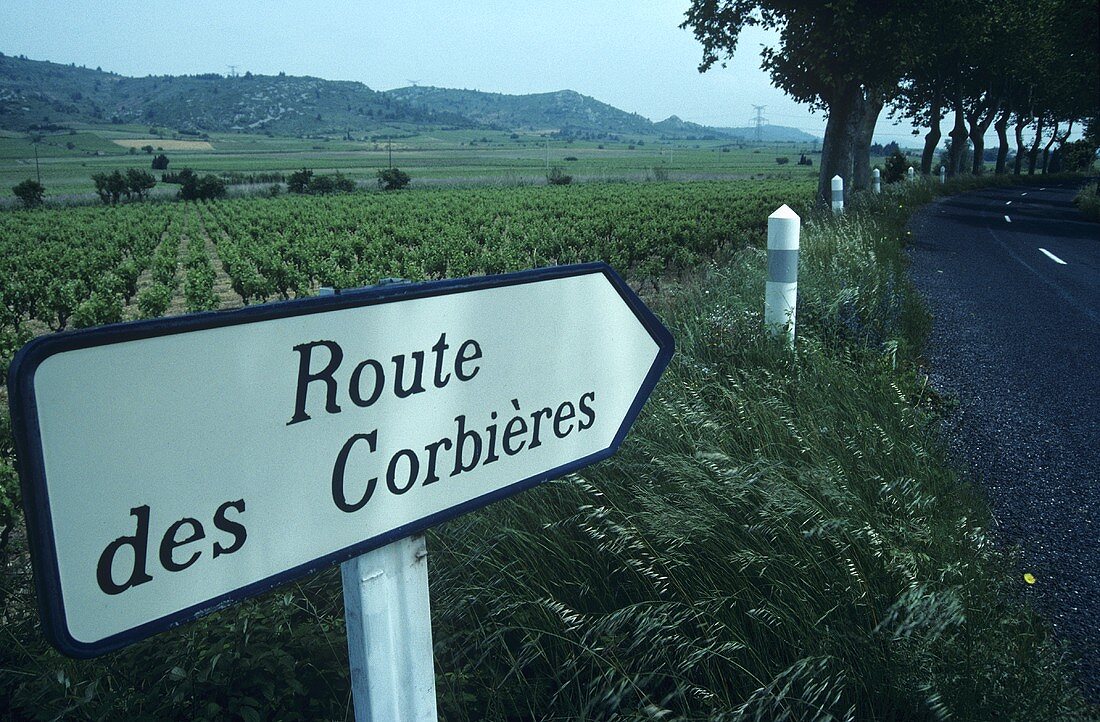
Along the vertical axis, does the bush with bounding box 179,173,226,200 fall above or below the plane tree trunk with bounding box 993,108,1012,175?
below

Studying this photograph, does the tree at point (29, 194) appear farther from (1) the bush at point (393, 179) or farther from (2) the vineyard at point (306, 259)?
(2) the vineyard at point (306, 259)

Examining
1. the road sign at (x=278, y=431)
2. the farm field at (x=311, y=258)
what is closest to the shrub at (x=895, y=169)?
the farm field at (x=311, y=258)

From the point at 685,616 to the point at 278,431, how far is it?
1.45m

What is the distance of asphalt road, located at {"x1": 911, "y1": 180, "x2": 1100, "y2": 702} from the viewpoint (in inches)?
109

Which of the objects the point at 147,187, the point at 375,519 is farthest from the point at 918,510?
the point at 147,187

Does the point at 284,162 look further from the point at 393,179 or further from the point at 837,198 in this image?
the point at 837,198

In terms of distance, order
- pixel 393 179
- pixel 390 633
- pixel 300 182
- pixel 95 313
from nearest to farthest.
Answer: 1. pixel 390 633
2. pixel 95 313
3. pixel 300 182
4. pixel 393 179

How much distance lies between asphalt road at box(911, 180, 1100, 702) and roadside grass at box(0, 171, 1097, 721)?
0.23m

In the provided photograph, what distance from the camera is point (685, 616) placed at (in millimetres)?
2062

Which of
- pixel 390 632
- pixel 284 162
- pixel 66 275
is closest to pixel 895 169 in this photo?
pixel 66 275

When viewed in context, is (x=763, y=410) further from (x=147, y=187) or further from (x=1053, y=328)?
(x=147, y=187)

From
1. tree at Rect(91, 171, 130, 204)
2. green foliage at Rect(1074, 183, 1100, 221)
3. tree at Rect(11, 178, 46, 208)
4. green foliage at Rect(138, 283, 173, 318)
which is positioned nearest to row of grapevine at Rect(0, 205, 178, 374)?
green foliage at Rect(138, 283, 173, 318)

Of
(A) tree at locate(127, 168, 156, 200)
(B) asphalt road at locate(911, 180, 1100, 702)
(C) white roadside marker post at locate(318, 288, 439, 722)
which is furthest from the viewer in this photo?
(A) tree at locate(127, 168, 156, 200)

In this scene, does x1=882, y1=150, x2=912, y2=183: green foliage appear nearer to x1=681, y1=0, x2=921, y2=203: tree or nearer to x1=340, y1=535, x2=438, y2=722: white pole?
x1=681, y1=0, x2=921, y2=203: tree
